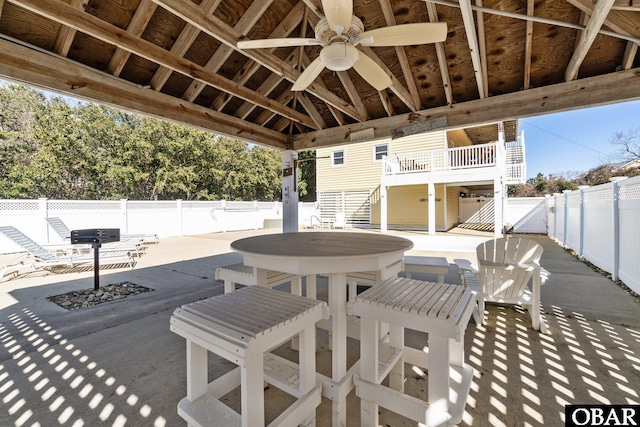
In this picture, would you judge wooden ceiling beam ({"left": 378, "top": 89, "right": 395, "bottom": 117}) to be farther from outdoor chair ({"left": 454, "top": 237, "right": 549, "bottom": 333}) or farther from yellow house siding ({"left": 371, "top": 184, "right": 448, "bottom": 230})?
yellow house siding ({"left": 371, "top": 184, "right": 448, "bottom": 230})

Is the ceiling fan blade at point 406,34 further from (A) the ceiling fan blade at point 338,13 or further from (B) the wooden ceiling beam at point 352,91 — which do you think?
(B) the wooden ceiling beam at point 352,91

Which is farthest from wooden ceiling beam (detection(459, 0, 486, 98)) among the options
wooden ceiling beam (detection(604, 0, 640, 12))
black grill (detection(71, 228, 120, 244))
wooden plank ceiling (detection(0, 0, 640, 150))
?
black grill (detection(71, 228, 120, 244))

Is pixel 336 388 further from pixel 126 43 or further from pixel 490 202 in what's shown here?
pixel 490 202

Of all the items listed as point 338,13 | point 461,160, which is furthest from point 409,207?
point 338,13

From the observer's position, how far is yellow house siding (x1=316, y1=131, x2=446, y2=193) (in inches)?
464

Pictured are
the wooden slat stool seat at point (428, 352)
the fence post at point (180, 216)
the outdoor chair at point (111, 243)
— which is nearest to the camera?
the wooden slat stool seat at point (428, 352)

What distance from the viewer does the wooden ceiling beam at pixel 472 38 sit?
7.07 feet

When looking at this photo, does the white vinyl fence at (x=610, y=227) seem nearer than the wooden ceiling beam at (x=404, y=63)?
No

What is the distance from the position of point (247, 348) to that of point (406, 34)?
250cm

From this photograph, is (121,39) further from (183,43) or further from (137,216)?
(137,216)

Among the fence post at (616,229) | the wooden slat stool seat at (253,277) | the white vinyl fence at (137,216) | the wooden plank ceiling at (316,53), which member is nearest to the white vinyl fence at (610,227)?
the fence post at (616,229)

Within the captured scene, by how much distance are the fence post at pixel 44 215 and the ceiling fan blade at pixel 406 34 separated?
33.1ft

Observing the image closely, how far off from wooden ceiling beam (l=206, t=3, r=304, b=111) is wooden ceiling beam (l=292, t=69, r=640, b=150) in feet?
6.29

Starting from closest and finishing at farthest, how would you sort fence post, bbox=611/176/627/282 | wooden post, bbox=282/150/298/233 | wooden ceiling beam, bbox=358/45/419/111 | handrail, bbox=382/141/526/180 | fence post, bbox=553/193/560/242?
1. wooden ceiling beam, bbox=358/45/419/111
2. fence post, bbox=611/176/627/282
3. wooden post, bbox=282/150/298/233
4. handrail, bbox=382/141/526/180
5. fence post, bbox=553/193/560/242
